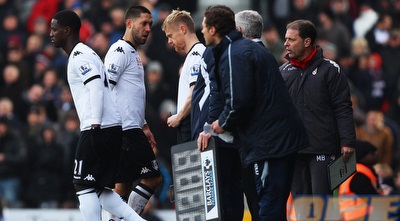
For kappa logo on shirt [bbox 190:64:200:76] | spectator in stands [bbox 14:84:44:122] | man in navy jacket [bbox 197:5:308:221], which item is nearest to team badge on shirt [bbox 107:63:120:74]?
kappa logo on shirt [bbox 190:64:200:76]

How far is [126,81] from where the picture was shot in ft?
38.3

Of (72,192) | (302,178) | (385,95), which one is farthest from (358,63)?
(302,178)

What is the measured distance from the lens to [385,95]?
20.4 meters

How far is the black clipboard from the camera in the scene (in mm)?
11176

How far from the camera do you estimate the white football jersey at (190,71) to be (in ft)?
36.9

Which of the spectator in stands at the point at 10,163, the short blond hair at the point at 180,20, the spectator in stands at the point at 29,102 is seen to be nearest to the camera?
the short blond hair at the point at 180,20

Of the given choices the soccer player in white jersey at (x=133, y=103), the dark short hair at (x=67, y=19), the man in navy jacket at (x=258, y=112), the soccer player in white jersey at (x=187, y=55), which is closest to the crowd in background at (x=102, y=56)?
the soccer player in white jersey at (x=133, y=103)

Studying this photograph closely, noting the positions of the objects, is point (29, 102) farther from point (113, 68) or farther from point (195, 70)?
point (195, 70)

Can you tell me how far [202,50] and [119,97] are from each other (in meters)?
1.03

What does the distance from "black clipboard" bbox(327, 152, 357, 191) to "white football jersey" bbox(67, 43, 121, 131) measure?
7.35ft

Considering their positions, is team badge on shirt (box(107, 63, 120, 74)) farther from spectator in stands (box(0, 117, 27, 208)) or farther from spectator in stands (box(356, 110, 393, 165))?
spectator in stands (box(0, 117, 27, 208))

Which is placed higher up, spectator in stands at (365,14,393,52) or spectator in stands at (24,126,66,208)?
spectator in stands at (365,14,393,52)

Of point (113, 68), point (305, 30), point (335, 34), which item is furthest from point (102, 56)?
point (305, 30)

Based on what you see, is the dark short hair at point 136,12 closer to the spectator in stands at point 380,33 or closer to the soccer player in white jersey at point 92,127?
the soccer player in white jersey at point 92,127
